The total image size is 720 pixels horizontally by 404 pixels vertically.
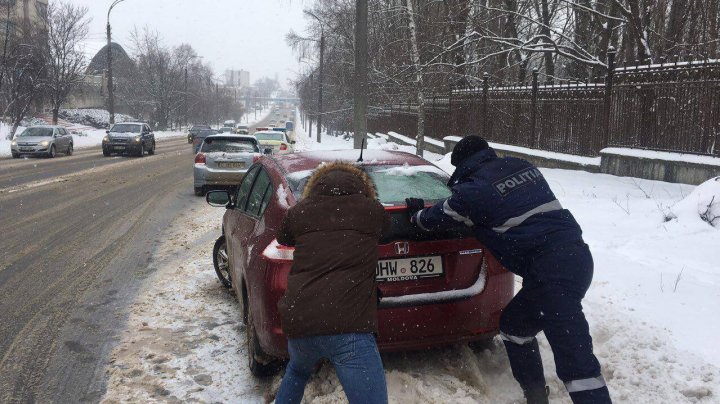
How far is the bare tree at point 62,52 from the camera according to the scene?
39438 mm

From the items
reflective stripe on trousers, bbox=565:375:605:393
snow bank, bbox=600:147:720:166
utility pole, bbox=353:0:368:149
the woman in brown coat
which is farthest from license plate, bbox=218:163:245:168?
reflective stripe on trousers, bbox=565:375:605:393

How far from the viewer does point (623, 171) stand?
1079cm

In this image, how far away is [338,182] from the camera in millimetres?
2527

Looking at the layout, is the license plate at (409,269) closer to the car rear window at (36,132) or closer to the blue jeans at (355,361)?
the blue jeans at (355,361)

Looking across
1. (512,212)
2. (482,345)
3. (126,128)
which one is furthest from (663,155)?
(126,128)

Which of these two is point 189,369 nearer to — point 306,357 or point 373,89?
point 306,357

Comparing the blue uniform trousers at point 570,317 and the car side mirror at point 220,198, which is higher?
the car side mirror at point 220,198

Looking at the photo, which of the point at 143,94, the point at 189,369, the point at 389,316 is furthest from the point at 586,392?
the point at 143,94

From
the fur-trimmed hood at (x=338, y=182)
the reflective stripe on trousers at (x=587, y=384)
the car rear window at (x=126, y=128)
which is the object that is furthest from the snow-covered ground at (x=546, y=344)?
the car rear window at (x=126, y=128)

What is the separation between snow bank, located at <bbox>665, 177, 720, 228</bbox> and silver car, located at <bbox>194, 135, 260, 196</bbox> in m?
8.69

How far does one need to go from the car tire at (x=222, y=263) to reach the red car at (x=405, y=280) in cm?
182

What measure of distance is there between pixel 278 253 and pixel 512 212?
1348 mm

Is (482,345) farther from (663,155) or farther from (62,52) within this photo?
(62,52)

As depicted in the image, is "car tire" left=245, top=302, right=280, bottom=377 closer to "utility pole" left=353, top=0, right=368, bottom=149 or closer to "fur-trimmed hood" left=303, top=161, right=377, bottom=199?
"fur-trimmed hood" left=303, top=161, right=377, bottom=199
